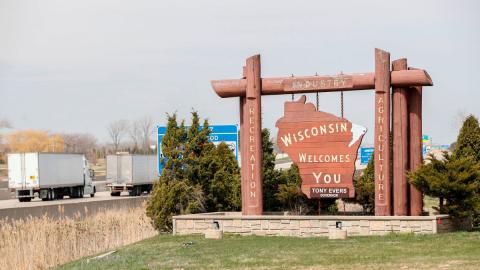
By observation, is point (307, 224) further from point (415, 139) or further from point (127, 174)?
point (127, 174)

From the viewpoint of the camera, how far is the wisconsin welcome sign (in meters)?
24.6

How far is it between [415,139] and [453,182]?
2.19 m

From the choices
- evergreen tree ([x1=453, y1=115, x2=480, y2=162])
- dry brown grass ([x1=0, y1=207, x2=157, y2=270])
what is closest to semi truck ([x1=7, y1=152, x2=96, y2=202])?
dry brown grass ([x1=0, y1=207, x2=157, y2=270])

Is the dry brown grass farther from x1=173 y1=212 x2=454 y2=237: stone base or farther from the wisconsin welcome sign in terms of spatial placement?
the wisconsin welcome sign

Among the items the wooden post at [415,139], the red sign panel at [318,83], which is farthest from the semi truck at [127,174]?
the wooden post at [415,139]

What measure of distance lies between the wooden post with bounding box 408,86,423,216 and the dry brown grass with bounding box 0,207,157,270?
880 cm

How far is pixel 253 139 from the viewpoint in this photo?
81.9 ft

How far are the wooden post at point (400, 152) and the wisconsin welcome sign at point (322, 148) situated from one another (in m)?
1.10

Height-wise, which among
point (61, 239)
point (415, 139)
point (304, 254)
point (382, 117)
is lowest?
point (61, 239)

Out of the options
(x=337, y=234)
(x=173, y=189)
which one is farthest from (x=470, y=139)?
(x=173, y=189)

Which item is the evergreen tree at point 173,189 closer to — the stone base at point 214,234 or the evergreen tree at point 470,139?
the stone base at point 214,234

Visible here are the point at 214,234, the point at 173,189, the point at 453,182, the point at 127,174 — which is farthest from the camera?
the point at 127,174

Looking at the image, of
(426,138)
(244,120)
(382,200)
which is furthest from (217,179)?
(426,138)

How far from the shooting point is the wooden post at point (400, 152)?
2378 cm
